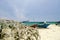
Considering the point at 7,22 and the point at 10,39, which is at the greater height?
the point at 7,22

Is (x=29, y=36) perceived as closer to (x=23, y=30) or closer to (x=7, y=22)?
(x=23, y=30)

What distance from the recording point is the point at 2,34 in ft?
25.1

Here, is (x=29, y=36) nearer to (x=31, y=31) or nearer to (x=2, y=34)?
(x=31, y=31)

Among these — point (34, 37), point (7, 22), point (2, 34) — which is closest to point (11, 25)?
point (7, 22)

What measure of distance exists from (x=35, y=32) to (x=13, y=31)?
6.44 ft

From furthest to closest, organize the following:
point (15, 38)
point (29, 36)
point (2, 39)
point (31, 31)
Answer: point (31, 31)
point (29, 36)
point (15, 38)
point (2, 39)

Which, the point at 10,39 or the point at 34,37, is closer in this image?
the point at 10,39

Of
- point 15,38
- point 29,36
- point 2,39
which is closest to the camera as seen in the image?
point 2,39

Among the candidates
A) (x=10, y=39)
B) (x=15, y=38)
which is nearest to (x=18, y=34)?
(x=15, y=38)

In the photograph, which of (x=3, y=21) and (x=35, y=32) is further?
(x=35, y=32)

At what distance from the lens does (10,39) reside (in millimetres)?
7602

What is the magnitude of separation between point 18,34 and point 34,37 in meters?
1.37

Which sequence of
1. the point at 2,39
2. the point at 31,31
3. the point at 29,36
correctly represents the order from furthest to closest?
the point at 31,31 → the point at 29,36 → the point at 2,39

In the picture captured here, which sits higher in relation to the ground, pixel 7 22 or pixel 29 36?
pixel 7 22
